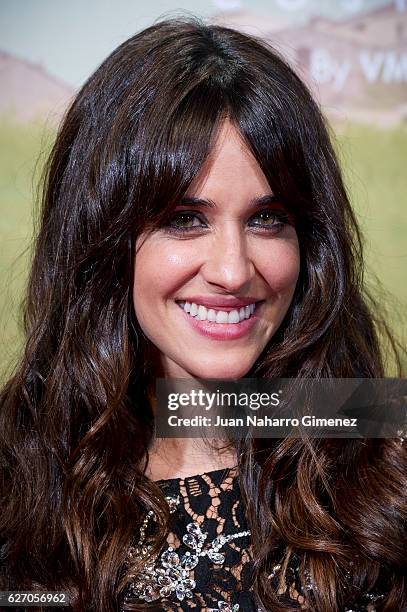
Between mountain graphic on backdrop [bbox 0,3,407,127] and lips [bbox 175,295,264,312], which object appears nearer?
lips [bbox 175,295,264,312]

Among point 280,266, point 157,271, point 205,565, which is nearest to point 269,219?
point 280,266

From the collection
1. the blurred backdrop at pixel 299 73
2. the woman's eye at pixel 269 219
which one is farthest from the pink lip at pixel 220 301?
the blurred backdrop at pixel 299 73

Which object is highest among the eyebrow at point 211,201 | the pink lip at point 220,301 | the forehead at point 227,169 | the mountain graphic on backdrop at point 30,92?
the mountain graphic on backdrop at point 30,92

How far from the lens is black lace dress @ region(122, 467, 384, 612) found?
3.80 ft

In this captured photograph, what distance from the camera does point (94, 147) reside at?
3.88 feet

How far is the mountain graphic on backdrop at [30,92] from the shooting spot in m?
1.57

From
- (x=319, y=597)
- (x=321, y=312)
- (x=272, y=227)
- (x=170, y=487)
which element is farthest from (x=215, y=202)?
(x=319, y=597)

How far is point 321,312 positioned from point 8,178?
0.69 metres

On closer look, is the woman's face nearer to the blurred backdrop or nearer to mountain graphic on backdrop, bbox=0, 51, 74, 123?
the blurred backdrop

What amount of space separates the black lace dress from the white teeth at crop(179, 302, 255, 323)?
9.3 inches

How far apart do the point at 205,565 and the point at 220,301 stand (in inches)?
14.1

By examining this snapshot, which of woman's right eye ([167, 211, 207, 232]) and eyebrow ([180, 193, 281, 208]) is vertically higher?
eyebrow ([180, 193, 281, 208])

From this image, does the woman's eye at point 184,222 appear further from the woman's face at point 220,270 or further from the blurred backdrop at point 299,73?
the blurred backdrop at point 299,73

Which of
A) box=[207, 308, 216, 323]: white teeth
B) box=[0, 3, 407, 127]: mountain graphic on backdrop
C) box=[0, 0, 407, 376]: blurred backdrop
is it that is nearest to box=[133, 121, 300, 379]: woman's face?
box=[207, 308, 216, 323]: white teeth
